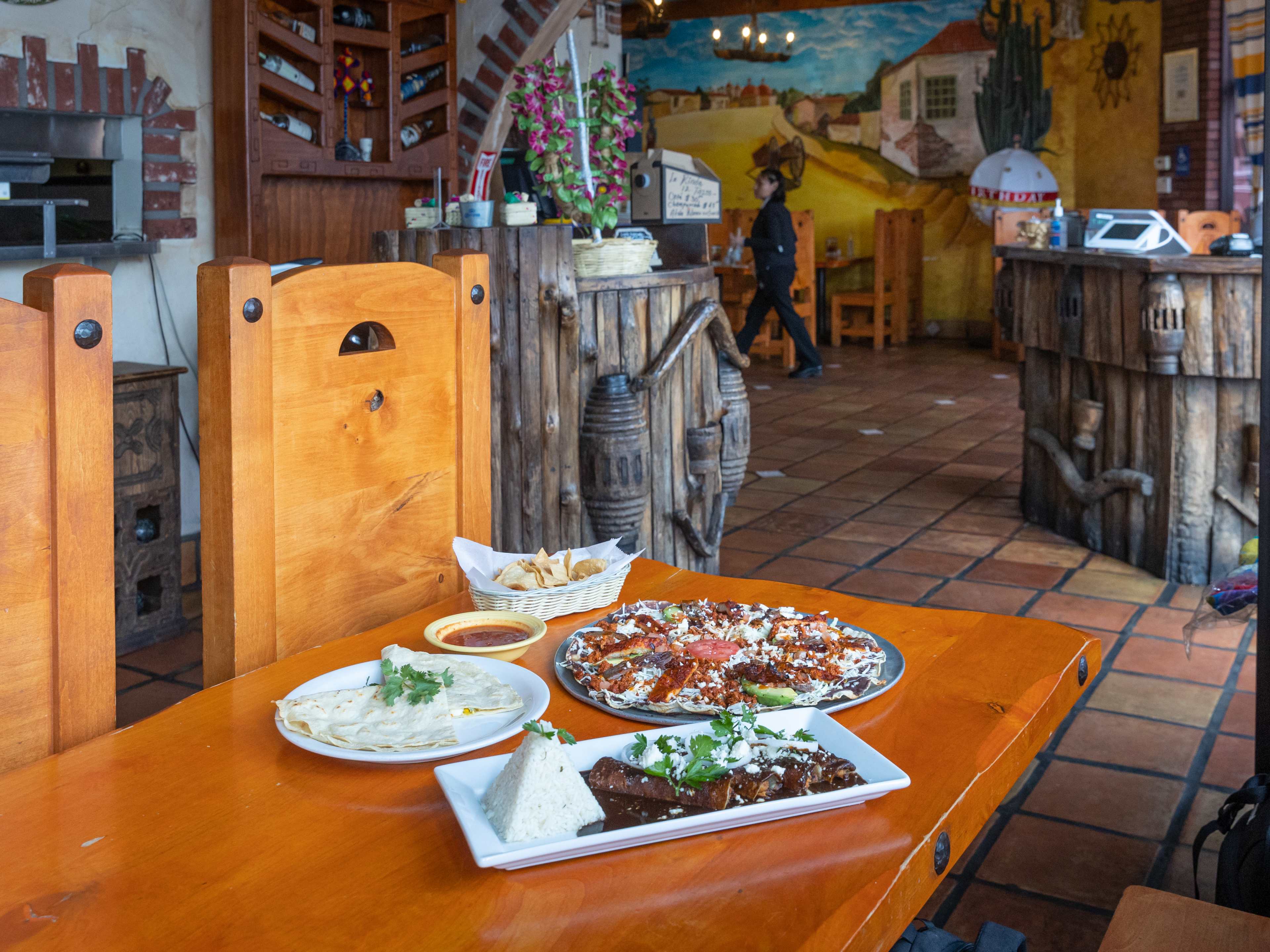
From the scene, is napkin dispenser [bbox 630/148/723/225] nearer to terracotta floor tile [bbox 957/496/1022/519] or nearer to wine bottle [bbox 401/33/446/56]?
wine bottle [bbox 401/33/446/56]

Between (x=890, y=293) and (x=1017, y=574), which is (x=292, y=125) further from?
(x=890, y=293)

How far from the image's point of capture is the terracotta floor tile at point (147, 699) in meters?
2.99

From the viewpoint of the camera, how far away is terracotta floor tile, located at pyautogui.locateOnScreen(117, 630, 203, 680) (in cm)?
337

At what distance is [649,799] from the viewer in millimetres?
956

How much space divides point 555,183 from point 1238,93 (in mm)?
5961

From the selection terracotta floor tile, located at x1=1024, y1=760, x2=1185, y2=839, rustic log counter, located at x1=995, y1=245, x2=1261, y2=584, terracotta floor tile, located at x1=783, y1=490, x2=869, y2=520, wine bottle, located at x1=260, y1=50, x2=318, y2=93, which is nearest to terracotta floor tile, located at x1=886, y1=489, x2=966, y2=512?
terracotta floor tile, located at x1=783, y1=490, x2=869, y2=520

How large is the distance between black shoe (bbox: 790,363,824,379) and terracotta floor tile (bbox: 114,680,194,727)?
639 cm

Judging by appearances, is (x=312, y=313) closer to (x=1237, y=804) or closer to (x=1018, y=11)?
(x=1237, y=804)

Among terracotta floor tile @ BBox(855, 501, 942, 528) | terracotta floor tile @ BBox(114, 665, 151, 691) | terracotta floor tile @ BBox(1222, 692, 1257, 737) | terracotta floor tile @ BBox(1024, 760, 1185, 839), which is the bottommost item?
terracotta floor tile @ BBox(1024, 760, 1185, 839)

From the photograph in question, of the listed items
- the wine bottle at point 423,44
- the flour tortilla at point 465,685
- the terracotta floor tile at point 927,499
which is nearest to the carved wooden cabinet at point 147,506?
the wine bottle at point 423,44

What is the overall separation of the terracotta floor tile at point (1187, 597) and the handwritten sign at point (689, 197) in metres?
1.95

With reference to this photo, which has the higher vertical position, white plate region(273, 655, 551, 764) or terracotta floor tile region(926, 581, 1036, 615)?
white plate region(273, 655, 551, 764)

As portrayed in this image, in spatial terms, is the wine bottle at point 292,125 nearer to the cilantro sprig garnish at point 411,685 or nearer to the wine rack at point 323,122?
the wine rack at point 323,122

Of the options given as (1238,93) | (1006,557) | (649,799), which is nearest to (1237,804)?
(649,799)
